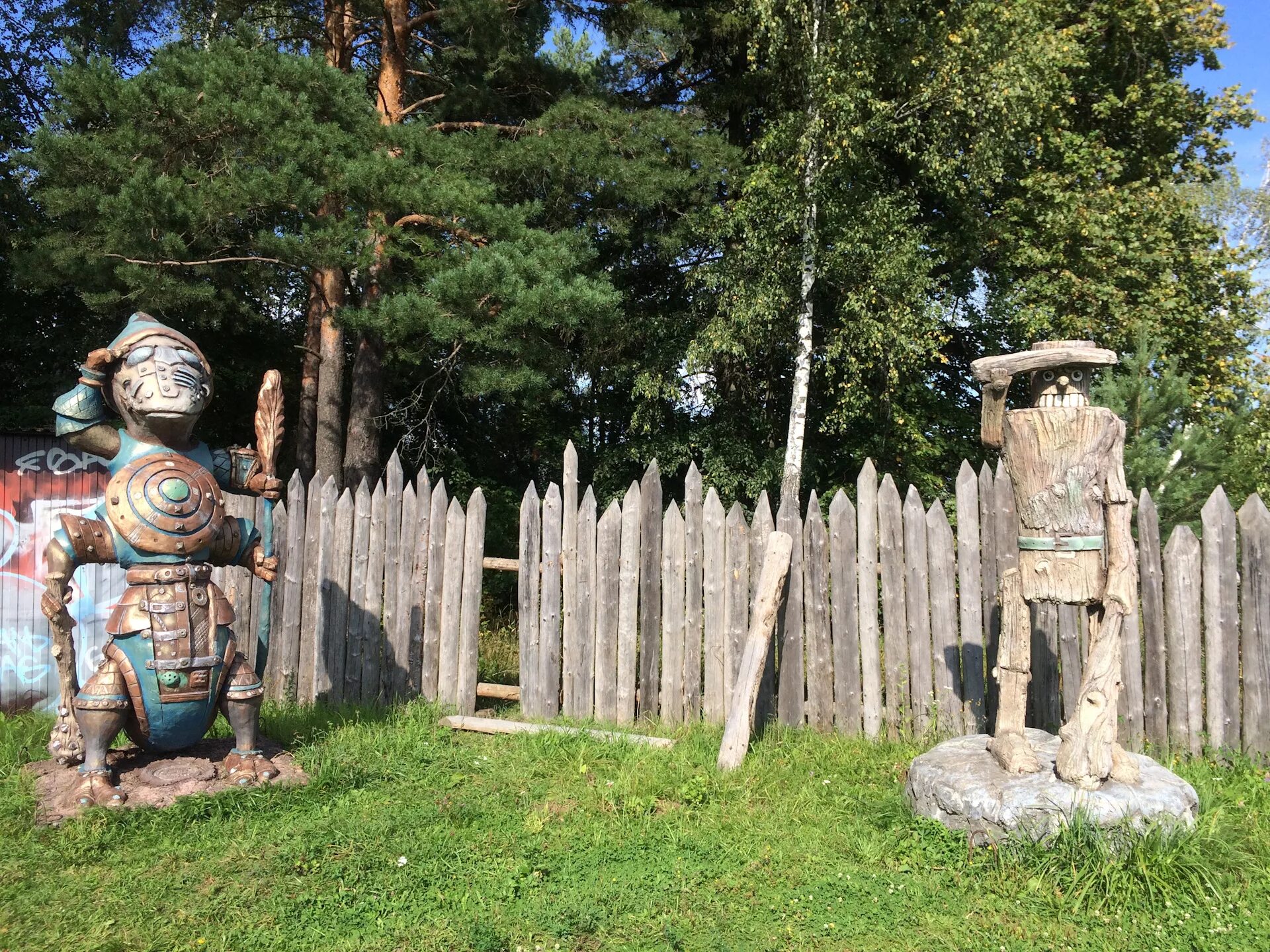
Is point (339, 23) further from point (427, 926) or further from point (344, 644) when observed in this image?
point (427, 926)

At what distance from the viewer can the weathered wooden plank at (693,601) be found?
19.1ft

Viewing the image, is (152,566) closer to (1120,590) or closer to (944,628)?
(944,628)

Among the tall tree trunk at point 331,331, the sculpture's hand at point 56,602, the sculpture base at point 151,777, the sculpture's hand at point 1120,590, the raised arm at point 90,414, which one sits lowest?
the sculpture base at point 151,777

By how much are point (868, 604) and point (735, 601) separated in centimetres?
89

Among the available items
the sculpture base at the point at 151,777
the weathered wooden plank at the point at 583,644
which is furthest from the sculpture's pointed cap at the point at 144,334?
the weathered wooden plank at the point at 583,644

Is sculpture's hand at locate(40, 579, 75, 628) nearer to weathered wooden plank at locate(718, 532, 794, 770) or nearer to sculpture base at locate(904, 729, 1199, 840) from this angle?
weathered wooden plank at locate(718, 532, 794, 770)

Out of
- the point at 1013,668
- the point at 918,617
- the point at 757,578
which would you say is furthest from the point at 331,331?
the point at 1013,668

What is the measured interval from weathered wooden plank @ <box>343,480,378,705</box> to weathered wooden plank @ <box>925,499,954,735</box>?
417cm

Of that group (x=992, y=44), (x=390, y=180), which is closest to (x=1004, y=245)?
(x=992, y=44)

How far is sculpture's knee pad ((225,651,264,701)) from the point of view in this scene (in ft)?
14.6

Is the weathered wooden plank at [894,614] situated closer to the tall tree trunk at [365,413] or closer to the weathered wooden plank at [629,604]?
the weathered wooden plank at [629,604]

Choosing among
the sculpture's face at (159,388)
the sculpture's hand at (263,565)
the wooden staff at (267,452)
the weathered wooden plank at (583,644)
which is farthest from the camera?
the weathered wooden plank at (583,644)

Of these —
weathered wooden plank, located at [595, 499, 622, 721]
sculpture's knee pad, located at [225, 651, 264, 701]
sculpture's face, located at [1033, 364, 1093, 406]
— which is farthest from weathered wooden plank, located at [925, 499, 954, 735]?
sculpture's knee pad, located at [225, 651, 264, 701]

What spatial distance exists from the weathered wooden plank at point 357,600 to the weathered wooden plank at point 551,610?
1.43 meters
